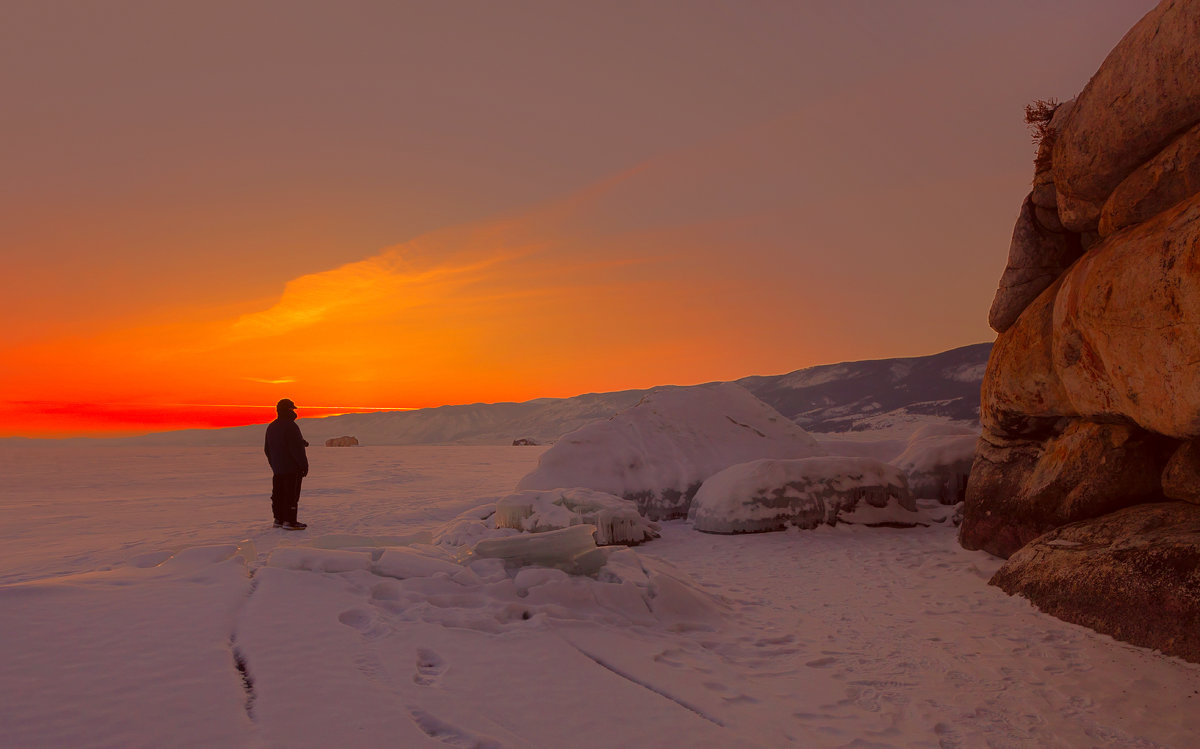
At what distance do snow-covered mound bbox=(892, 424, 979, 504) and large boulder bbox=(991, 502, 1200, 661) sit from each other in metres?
5.49

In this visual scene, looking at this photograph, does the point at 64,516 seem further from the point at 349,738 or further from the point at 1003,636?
the point at 1003,636

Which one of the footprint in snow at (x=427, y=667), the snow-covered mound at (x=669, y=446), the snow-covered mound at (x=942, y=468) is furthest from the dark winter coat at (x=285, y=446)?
the snow-covered mound at (x=942, y=468)

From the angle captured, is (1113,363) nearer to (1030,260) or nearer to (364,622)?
(1030,260)

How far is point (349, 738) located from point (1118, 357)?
6.10 metres

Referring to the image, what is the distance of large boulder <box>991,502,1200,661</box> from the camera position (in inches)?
174

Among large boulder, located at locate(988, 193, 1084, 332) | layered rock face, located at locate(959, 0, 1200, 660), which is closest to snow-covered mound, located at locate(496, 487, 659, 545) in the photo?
layered rock face, located at locate(959, 0, 1200, 660)

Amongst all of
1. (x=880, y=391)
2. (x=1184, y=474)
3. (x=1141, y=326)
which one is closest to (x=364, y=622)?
(x=1141, y=326)

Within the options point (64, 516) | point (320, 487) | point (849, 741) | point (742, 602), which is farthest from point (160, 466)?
point (849, 741)

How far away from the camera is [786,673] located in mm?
4203

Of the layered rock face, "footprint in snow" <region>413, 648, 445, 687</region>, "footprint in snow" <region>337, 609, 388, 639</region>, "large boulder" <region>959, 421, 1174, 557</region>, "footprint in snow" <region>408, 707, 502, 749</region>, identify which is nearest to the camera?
"footprint in snow" <region>408, 707, 502, 749</region>

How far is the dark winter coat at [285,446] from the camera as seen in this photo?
32.1 ft

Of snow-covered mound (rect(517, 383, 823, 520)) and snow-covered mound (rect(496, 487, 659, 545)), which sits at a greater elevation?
snow-covered mound (rect(517, 383, 823, 520))

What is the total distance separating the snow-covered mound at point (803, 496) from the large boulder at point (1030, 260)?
3249mm

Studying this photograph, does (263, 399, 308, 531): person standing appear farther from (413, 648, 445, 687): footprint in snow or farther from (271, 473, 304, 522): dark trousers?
(413, 648, 445, 687): footprint in snow
